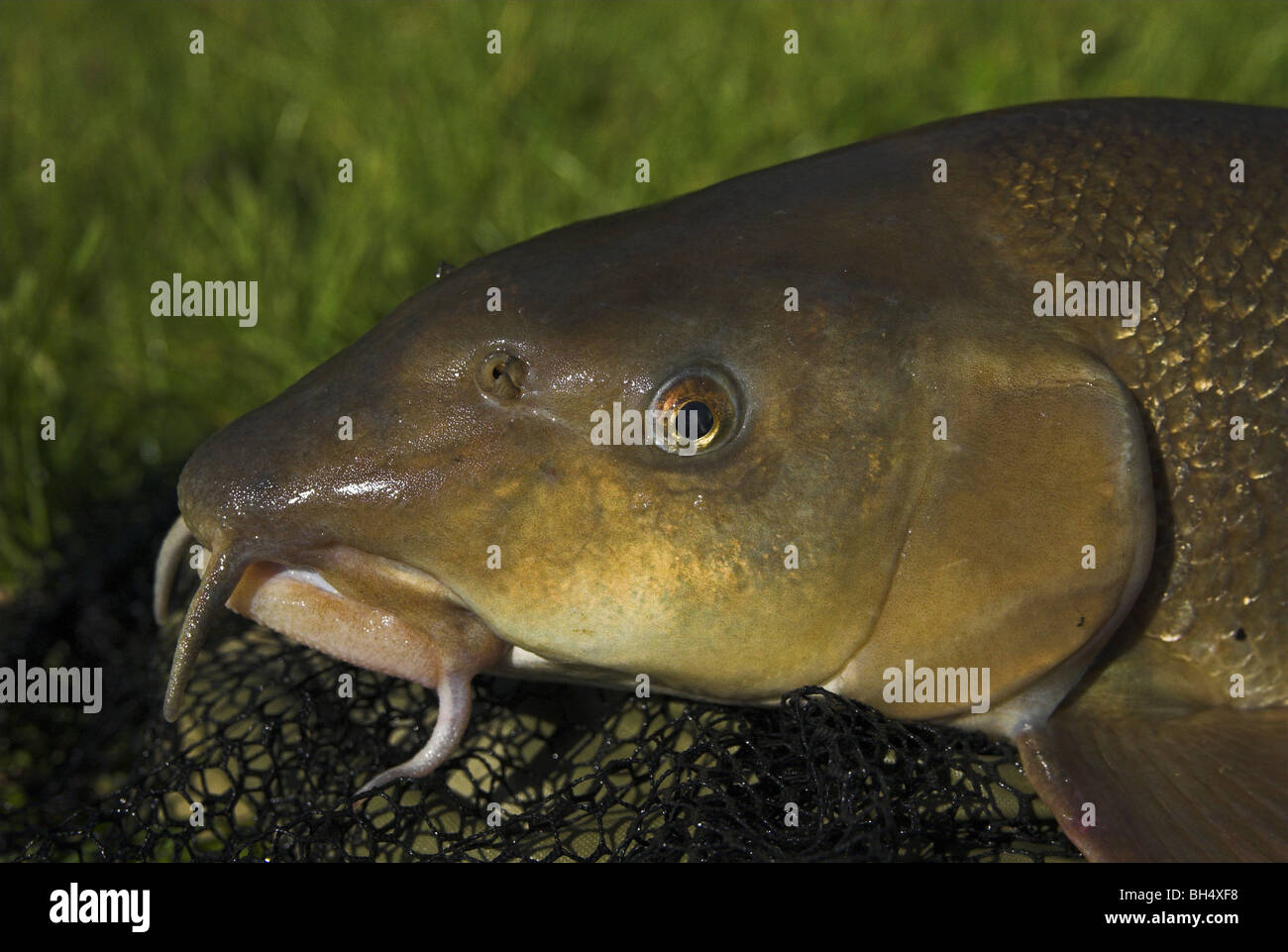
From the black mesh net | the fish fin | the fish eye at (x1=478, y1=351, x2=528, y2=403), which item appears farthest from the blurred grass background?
the fish fin

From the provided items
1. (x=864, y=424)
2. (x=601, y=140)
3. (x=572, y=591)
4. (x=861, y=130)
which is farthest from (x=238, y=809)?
(x=861, y=130)

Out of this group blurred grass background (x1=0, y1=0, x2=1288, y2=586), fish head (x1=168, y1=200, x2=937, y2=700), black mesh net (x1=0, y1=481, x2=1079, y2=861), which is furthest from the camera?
blurred grass background (x1=0, y1=0, x2=1288, y2=586)

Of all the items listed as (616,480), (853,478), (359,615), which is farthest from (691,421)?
(359,615)

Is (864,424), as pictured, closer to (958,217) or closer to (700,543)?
(700,543)

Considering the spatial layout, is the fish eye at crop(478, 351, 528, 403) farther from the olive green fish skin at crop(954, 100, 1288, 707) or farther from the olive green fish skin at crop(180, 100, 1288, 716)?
the olive green fish skin at crop(954, 100, 1288, 707)

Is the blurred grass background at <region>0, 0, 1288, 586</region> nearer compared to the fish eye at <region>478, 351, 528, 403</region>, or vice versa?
the fish eye at <region>478, 351, 528, 403</region>

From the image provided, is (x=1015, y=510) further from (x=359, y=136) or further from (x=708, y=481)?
(x=359, y=136)
